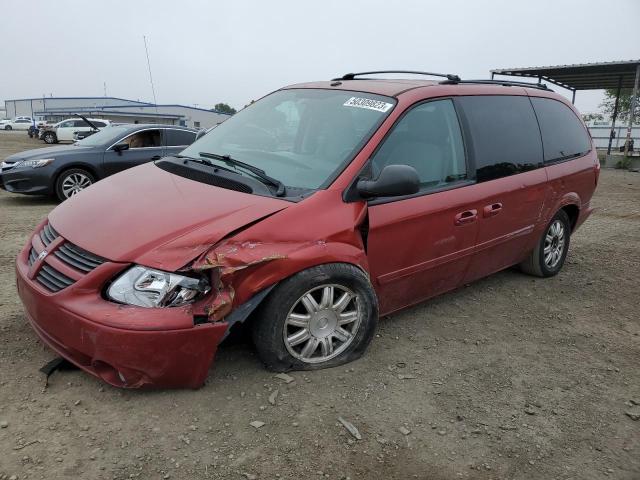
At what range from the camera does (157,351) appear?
2.46 metres

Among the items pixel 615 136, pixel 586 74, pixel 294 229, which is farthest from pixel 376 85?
pixel 615 136

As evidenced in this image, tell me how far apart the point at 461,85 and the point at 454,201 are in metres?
1.04

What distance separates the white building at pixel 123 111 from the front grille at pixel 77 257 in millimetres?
46543

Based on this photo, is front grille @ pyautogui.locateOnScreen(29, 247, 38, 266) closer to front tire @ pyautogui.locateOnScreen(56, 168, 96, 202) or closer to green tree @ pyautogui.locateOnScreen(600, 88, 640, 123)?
front tire @ pyautogui.locateOnScreen(56, 168, 96, 202)

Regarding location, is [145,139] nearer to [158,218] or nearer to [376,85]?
[376,85]

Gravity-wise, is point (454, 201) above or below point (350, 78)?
below

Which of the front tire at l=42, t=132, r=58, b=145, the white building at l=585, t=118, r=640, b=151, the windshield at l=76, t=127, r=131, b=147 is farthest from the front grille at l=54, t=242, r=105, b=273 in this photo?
the front tire at l=42, t=132, r=58, b=145

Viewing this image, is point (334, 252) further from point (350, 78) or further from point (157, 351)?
point (350, 78)

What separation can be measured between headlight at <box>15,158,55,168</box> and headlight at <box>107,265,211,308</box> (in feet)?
22.0

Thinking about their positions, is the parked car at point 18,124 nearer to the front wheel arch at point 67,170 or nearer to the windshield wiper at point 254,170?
the front wheel arch at point 67,170

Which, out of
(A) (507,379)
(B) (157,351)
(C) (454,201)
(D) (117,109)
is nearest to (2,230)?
(B) (157,351)

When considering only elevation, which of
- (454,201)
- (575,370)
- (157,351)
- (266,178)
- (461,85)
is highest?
(461,85)

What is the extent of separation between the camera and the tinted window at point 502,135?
12.5 ft

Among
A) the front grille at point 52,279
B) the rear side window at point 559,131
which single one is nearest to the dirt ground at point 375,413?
the front grille at point 52,279
